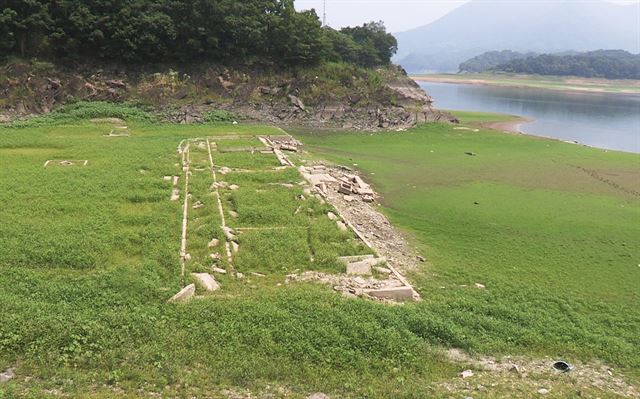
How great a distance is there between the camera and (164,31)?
139 ft

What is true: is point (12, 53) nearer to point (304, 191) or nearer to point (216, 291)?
point (304, 191)

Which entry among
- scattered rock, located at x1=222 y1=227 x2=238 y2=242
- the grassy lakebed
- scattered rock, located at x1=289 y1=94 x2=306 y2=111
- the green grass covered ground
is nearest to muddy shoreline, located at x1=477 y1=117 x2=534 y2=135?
the green grass covered ground

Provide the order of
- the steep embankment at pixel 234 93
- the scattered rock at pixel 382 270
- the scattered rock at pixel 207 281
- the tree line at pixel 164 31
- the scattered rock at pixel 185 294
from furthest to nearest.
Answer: the tree line at pixel 164 31, the steep embankment at pixel 234 93, the scattered rock at pixel 382 270, the scattered rock at pixel 207 281, the scattered rock at pixel 185 294

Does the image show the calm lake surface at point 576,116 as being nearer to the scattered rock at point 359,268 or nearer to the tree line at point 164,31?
the tree line at point 164,31

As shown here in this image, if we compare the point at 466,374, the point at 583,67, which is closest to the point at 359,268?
the point at 466,374

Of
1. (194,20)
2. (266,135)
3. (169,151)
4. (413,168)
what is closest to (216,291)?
(169,151)

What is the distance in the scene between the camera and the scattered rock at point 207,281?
12125 mm

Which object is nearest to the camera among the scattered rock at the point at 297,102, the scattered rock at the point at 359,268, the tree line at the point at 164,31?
the scattered rock at the point at 359,268

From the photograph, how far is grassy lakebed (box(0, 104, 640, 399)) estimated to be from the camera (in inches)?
364

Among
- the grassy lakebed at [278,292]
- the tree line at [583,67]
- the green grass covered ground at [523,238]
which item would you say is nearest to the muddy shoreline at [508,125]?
the green grass covered ground at [523,238]

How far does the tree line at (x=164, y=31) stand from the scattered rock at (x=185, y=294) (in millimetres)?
35192

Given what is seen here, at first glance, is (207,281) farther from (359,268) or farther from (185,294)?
(359,268)

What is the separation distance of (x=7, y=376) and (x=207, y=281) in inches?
179

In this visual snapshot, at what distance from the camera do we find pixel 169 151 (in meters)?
26.1
